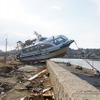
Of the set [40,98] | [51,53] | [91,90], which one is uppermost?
[51,53]

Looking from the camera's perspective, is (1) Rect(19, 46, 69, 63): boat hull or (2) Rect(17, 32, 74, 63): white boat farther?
(1) Rect(19, 46, 69, 63): boat hull

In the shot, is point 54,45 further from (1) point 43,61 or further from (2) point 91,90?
(2) point 91,90

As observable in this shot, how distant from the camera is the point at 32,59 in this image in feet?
146

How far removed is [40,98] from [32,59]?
34.3 meters

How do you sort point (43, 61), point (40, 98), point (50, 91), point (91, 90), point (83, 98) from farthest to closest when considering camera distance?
point (43, 61) < point (50, 91) < point (40, 98) < point (91, 90) < point (83, 98)

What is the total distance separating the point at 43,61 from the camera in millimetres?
43344

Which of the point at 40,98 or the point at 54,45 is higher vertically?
the point at 54,45

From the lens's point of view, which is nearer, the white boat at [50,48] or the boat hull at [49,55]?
the white boat at [50,48]

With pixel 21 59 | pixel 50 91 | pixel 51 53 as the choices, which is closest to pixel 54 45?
pixel 51 53

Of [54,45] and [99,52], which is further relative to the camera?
[99,52]

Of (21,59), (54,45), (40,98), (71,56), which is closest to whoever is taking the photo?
(40,98)

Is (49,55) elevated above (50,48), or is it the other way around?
(50,48)

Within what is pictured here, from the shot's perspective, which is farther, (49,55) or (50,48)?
(49,55)

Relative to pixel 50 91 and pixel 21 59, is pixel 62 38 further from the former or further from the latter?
pixel 50 91
